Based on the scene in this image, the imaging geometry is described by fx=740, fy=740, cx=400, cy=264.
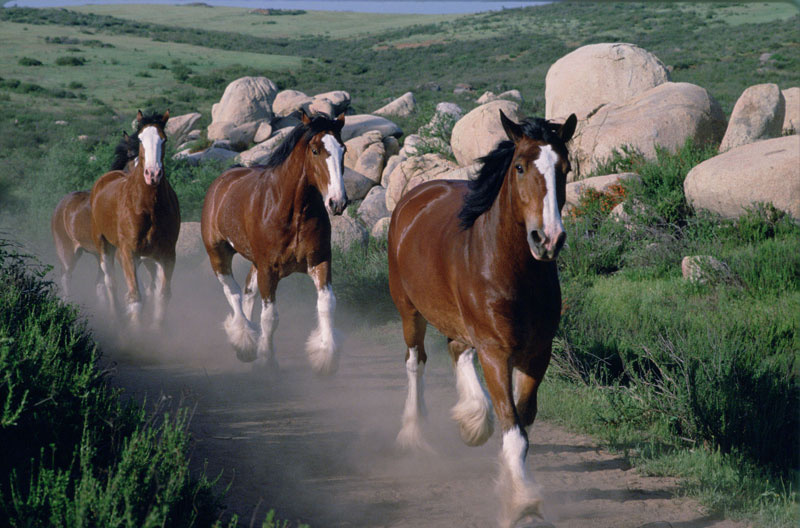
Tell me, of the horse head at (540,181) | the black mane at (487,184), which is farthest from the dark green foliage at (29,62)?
the horse head at (540,181)

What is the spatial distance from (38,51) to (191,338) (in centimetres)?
5226

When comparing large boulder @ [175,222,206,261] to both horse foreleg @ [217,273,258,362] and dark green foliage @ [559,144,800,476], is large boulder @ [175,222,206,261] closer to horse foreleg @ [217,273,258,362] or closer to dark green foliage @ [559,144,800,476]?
horse foreleg @ [217,273,258,362]

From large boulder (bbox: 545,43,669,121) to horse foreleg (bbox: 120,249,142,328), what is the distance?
12075mm

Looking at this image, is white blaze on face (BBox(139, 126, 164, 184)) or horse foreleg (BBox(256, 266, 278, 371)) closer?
horse foreleg (BBox(256, 266, 278, 371))

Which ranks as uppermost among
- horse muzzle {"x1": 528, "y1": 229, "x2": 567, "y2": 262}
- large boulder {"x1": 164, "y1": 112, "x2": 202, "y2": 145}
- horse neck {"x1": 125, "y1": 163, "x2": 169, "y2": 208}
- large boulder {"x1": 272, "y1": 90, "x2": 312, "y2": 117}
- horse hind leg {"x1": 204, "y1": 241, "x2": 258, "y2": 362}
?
horse muzzle {"x1": 528, "y1": 229, "x2": 567, "y2": 262}

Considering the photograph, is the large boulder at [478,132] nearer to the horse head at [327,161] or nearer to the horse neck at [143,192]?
the horse neck at [143,192]

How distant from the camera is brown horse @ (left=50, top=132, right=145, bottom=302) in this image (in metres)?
11.2

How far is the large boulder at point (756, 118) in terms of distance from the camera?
14344 millimetres

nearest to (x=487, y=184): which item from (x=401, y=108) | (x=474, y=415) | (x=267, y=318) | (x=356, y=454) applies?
(x=474, y=415)

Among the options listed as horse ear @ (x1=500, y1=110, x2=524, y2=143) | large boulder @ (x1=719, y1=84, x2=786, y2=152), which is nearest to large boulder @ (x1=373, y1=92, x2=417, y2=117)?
large boulder @ (x1=719, y1=84, x2=786, y2=152)

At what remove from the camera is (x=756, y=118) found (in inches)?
573

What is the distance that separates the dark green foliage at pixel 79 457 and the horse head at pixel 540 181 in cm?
211

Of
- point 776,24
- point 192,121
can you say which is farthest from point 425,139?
point 776,24

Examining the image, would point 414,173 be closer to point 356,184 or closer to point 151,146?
point 356,184
